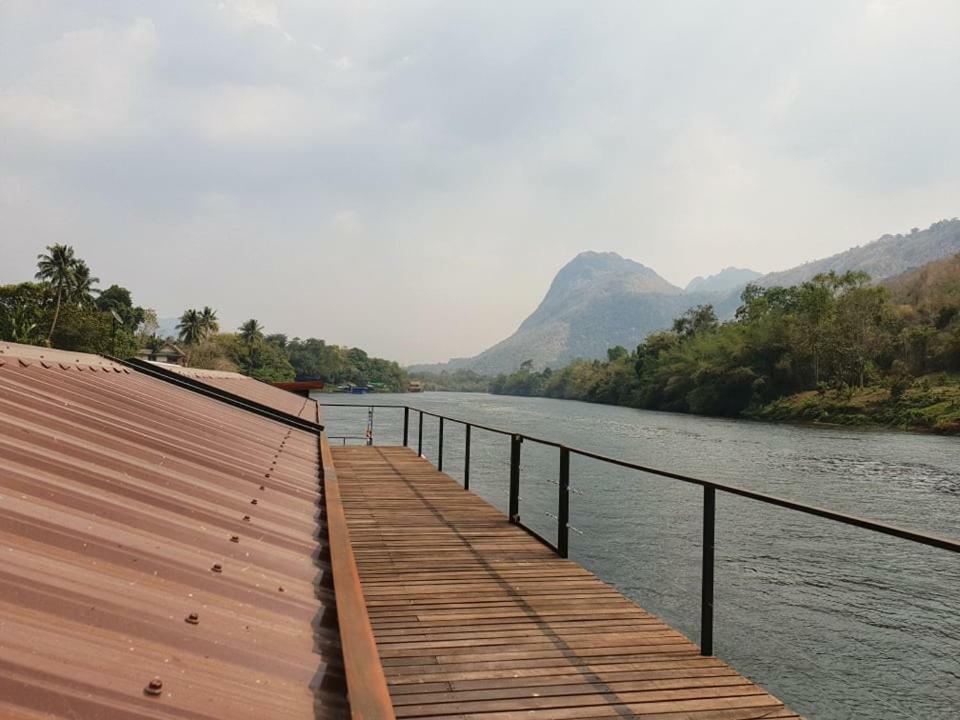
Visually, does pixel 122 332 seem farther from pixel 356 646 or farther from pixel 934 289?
pixel 934 289

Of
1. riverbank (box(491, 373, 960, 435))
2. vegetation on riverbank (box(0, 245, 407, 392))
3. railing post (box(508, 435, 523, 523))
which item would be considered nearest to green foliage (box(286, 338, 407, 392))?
vegetation on riverbank (box(0, 245, 407, 392))

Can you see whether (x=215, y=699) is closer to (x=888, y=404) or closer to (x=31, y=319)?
(x=888, y=404)

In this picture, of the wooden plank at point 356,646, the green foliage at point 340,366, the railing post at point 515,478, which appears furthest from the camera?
the green foliage at point 340,366

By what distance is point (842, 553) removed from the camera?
12.4 meters

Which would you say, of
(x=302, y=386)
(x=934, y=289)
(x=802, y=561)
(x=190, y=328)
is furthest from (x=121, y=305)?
(x=934, y=289)

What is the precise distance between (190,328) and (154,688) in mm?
86293

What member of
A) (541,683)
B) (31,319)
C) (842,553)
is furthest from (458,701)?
(31,319)

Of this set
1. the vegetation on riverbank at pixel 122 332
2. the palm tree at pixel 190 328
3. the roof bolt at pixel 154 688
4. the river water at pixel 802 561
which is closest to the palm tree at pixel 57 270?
the vegetation on riverbank at pixel 122 332

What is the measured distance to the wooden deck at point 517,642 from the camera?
287cm

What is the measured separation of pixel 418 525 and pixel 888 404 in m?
38.6

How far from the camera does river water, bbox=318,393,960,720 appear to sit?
781cm

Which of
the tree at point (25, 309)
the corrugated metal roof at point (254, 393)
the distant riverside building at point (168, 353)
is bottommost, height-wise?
the corrugated metal roof at point (254, 393)

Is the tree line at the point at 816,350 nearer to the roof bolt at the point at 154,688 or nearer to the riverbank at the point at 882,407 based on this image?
the riverbank at the point at 882,407

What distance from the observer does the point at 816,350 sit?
46219 millimetres
